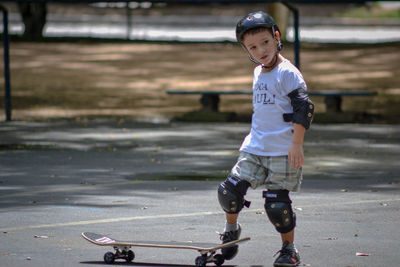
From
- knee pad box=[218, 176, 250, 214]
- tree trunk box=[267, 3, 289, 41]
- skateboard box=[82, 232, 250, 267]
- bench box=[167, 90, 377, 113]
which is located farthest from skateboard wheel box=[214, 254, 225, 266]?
tree trunk box=[267, 3, 289, 41]

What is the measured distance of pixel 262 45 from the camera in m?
5.95

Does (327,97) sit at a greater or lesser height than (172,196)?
lesser

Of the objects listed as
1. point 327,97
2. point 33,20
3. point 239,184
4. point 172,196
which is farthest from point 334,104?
point 33,20

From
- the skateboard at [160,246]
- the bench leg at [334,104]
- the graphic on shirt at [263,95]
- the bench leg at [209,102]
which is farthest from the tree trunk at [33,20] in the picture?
the graphic on shirt at [263,95]

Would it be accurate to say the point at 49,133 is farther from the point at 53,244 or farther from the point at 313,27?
the point at 313,27

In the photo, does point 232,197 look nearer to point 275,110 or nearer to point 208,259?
point 208,259

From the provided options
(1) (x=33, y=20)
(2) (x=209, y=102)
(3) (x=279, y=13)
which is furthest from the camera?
(1) (x=33, y=20)

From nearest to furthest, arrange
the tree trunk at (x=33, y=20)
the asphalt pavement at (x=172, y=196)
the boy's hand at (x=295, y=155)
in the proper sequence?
1. the boy's hand at (x=295, y=155)
2. the asphalt pavement at (x=172, y=196)
3. the tree trunk at (x=33, y=20)

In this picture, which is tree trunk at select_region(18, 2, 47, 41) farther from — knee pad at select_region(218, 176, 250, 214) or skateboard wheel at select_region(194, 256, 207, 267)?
skateboard wheel at select_region(194, 256, 207, 267)

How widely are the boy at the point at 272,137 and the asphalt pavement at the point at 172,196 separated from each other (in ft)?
1.31

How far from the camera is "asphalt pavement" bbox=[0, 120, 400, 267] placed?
652 centimetres

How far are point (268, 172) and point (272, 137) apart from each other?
0.24 meters

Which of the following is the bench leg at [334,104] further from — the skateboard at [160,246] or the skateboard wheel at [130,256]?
the skateboard wheel at [130,256]

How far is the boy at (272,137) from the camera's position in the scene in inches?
232
